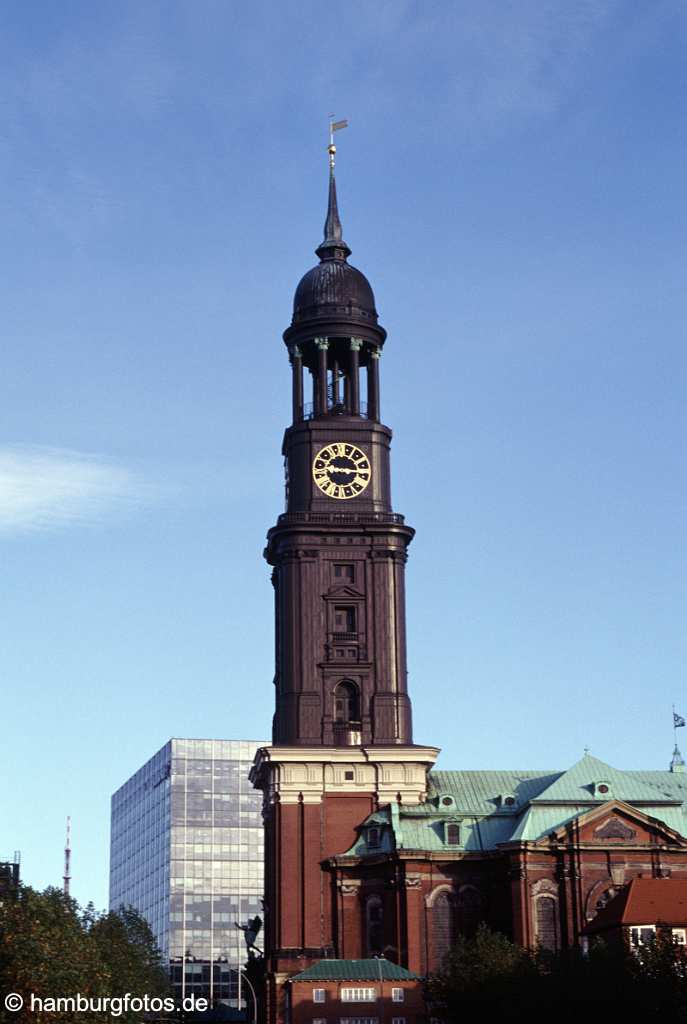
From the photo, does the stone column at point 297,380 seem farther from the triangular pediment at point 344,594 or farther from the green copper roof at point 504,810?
the green copper roof at point 504,810

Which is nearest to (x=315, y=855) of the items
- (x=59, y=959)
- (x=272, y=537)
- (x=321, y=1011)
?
(x=321, y=1011)

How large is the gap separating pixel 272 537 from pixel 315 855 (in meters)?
25.0

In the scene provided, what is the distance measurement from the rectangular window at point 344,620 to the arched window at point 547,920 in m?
25.2

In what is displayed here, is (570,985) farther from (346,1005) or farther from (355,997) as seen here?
(346,1005)

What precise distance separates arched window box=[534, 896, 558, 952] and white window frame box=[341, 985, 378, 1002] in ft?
41.3

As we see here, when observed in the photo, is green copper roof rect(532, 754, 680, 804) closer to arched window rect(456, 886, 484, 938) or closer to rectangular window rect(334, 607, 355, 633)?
arched window rect(456, 886, 484, 938)

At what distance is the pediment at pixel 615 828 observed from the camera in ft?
394

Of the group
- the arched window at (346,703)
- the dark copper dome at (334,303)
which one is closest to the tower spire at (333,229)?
the dark copper dome at (334,303)

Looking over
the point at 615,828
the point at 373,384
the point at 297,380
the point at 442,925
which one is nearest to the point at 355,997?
the point at 442,925

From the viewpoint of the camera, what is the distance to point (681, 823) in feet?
411

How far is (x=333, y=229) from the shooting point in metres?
146

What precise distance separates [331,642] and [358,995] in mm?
27522

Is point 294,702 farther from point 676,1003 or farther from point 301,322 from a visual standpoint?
point 676,1003

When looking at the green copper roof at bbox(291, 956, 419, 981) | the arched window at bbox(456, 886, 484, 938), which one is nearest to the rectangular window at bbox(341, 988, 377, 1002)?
the green copper roof at bbox(291, 956, 419, 981)
